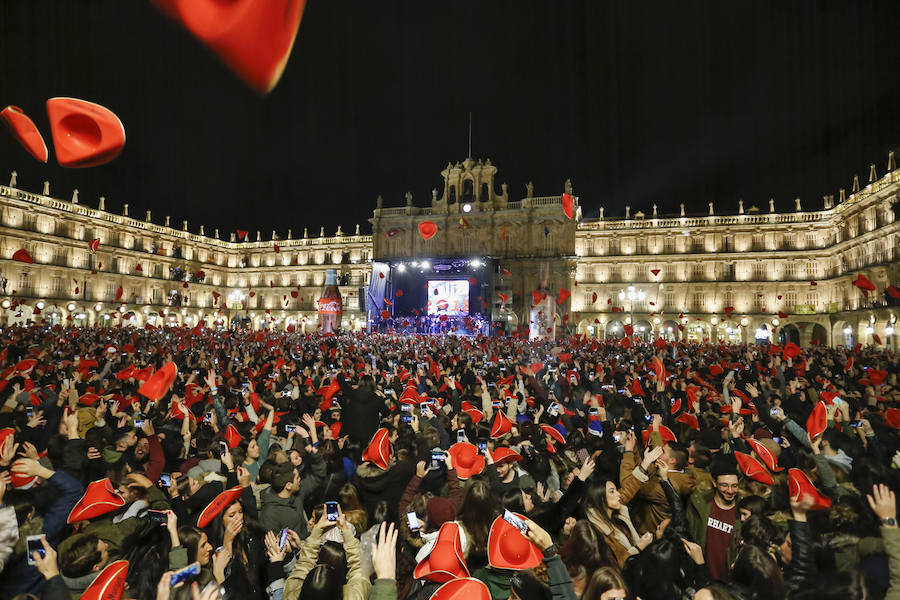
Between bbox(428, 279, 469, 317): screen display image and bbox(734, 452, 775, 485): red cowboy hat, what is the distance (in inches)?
1530

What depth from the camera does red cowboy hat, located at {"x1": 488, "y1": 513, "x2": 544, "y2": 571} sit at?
9.54 feet

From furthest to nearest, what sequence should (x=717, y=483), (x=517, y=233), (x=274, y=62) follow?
(x=517, y=233) < (x=717, y=483) < (x=274, y=62)

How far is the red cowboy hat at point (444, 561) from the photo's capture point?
2684 millimetres

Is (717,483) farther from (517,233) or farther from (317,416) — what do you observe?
(517,233)

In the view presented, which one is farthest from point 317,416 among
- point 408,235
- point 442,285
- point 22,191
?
point 22,191

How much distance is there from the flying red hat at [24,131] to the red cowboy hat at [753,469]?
7.08 metres

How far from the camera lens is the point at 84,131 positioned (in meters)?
3.69

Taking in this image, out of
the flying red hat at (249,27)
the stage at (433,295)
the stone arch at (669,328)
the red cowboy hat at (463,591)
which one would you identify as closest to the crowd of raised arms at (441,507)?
the red cowboy hat at (463,591)

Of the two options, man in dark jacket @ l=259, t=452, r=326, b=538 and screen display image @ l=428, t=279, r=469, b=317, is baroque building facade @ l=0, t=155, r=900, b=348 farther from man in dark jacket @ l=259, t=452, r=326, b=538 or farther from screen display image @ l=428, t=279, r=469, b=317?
man in dark jacket @ l=259, t=452, r=326, b=538

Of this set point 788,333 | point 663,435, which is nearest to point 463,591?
point 663,435

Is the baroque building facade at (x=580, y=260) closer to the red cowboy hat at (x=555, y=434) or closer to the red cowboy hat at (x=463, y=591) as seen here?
the red cowboy hat at (x=555, y=434)

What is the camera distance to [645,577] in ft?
10.0

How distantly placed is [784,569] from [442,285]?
4240cm

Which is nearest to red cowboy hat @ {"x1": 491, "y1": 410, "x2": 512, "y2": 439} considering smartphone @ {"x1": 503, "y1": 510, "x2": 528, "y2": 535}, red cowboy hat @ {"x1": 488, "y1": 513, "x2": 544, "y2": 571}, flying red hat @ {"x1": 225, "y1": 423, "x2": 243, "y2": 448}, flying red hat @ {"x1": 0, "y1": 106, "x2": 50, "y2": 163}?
flying red hat @ {"x1": 225, "y1": 423, "x2": 243, "y2": 448}
